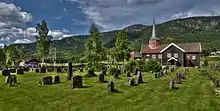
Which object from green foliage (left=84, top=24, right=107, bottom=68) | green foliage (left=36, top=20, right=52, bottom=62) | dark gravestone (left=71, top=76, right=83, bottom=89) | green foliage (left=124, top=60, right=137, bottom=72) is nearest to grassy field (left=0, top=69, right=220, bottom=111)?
dark gravestone (left=71, top=76, right=83, bottom=89)

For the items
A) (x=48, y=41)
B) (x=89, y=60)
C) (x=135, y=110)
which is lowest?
(x=135, y=110)

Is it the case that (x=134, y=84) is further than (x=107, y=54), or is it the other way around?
(x=107, y=54)

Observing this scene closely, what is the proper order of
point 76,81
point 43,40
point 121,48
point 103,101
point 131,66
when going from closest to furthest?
point 103,101 → point 76,81 → point 131,66 → point 121,48 → point 43,40

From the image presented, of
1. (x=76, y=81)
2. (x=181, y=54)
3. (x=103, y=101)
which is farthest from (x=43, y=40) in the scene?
(x=103, y=101)

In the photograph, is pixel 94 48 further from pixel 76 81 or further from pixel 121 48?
pixel 76 81

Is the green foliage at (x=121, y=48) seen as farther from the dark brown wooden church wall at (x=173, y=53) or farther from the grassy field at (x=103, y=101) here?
the grassy field at (x=103, y=101)

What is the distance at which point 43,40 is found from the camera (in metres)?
92.1

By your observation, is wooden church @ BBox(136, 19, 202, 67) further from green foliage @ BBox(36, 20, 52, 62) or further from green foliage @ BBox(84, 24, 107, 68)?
green foliage @ BBox(36, 20, 52, 62)

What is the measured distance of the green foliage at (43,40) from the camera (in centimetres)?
9175

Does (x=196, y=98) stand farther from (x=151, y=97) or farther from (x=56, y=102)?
(x=56, y=102)

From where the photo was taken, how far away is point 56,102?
21.4 m

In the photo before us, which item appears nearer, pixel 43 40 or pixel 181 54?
pixel 43 40

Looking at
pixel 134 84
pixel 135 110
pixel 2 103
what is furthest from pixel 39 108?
pixel 134 84

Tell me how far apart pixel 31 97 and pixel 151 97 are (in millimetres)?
9682
